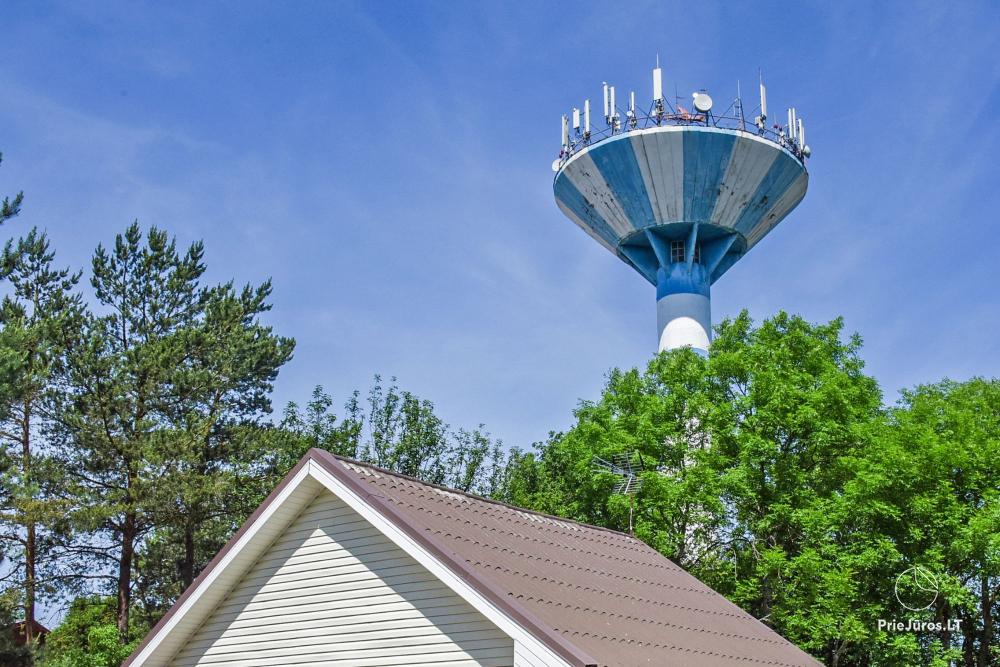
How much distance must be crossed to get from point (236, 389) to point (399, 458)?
7.80 meters

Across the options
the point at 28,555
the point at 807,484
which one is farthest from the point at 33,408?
the point at 807,484

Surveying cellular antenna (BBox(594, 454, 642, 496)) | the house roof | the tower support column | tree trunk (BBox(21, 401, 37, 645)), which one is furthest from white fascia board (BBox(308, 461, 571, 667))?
the tower support column

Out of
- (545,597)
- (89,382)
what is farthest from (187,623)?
(89,382)

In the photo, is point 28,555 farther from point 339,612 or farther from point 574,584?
point 574,584

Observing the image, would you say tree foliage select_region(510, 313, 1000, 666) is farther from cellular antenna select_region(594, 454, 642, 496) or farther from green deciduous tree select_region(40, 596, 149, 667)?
green deciduous tree select_region(40, 596, 149, 667)

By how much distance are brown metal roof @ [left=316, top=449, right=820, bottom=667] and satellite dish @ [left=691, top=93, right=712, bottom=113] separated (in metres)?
31.3

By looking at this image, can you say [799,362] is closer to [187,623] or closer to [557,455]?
Answer: [557,455]

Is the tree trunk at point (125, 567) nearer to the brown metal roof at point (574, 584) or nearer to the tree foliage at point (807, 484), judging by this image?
the tree foliage at point (807, 484)

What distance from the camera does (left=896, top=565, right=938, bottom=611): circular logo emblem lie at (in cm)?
2672

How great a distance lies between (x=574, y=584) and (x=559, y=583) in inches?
16.0

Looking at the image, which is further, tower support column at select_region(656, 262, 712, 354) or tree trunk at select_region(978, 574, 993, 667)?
tower support column at select_region(656, 262, 712, 354)

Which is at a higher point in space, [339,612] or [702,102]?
[702,102]

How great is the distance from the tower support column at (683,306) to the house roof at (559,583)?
29596 mm

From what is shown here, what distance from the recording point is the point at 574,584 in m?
13.0
